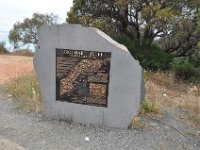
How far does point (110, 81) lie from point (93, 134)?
2.85 ft

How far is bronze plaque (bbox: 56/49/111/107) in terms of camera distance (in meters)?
7.06

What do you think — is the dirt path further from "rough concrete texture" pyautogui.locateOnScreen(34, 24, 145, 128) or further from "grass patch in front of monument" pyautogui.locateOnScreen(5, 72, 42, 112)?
"grass patch in front of monument" pyautogui.locateOnScreen(5, 72, 42, 112)

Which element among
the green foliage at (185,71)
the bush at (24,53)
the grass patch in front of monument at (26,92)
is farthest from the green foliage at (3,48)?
the grass patch in front of monument at (26,92)

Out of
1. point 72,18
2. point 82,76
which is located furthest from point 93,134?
point 72,18

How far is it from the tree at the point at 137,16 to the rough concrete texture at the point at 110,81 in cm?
797

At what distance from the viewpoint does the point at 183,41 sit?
17266mm

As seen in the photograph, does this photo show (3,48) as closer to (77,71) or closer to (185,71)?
(185,71)

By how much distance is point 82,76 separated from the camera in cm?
723

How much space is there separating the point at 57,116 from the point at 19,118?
642mm

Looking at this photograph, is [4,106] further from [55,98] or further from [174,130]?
[174,130]

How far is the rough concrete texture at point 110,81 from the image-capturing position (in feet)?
22.7

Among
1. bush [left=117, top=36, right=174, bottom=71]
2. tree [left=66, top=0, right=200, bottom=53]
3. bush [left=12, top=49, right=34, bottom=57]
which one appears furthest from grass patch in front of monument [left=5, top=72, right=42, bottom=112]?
bush [left=12, top=49, right=34, bottom=57]

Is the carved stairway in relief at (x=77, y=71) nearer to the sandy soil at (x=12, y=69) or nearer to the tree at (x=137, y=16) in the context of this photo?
the sandy soil at (x=12, y=69)

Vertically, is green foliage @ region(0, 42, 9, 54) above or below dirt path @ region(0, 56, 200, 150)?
above
